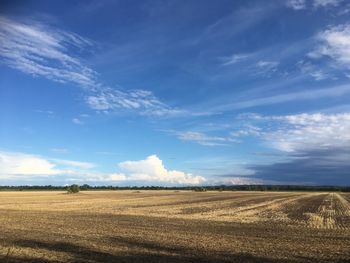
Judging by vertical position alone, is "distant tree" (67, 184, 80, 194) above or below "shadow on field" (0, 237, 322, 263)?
above

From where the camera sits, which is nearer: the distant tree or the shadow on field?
the shadow on field

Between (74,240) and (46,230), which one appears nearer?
(74,240)

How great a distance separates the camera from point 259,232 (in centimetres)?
2262

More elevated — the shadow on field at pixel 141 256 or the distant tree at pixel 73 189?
the distant tree at pixel 73 189

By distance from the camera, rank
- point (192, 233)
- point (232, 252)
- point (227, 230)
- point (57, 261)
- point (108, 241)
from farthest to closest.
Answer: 1. point (227, 230)
2. point (192, 233)
3. point (108, 241)
4. point (232, 252)
5. point (57, 261)

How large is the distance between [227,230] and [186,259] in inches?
369

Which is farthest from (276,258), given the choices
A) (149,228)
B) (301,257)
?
(149,228)

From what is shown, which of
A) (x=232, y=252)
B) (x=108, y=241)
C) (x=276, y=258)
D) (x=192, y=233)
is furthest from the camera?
(x=192, y=233)

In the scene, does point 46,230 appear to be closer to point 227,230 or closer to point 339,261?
point 227,230

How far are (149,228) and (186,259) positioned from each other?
32.0 feet

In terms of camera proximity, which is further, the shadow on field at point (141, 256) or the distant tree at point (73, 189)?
the distant tree at point (73, 189)

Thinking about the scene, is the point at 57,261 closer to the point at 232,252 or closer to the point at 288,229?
the point at 232,252

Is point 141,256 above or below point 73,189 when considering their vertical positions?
below

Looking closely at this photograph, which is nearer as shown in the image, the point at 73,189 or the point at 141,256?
the point at 141,256
